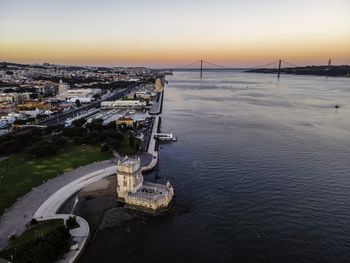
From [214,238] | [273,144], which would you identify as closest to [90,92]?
[273,144]

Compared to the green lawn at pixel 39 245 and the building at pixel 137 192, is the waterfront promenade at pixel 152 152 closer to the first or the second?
the building at pixel 137 192

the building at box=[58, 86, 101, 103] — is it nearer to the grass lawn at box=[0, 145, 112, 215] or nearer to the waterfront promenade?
the waterfront promenade

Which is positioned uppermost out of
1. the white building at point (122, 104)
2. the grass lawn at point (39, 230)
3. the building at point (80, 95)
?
the building at point (80, 95)

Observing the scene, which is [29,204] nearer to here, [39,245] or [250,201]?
[39,245]

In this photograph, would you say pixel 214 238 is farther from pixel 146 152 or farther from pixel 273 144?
pixel 273 144

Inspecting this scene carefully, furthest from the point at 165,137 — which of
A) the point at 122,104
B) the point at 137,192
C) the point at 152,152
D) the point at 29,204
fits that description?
the point at 122,104

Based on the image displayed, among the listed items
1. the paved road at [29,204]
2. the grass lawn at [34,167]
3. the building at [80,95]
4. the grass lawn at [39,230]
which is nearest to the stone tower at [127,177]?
the grass lawn at [39,230]
